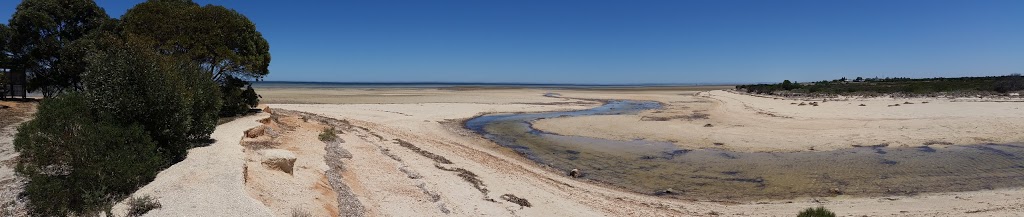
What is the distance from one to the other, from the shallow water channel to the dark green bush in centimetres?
1028

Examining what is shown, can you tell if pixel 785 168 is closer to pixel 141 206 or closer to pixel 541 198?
pixel 541 198

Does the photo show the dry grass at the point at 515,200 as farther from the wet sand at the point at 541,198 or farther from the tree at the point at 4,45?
the tree at the point at 4,45

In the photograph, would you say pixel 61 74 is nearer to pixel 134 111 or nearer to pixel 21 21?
pixel 21 21

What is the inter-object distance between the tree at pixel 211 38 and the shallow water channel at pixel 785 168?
11054mm

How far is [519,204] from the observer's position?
10.3 meters

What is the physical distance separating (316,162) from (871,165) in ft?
50.9

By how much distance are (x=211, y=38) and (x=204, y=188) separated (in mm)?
13584

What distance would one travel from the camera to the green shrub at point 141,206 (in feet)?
21.2

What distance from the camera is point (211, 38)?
62.2ft

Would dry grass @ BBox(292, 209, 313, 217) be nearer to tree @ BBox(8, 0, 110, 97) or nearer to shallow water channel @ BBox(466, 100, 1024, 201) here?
shallow water channel @ BBox(466, 100, 1024, 201)

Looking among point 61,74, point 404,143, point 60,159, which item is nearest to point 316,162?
point 60,159

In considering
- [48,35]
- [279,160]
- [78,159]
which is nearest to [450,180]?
[279,160]

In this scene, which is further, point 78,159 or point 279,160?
point 279,160

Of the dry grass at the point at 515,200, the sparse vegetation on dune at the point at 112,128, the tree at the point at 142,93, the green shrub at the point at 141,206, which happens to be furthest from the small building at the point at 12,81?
the dry grass at the point at 515,200
